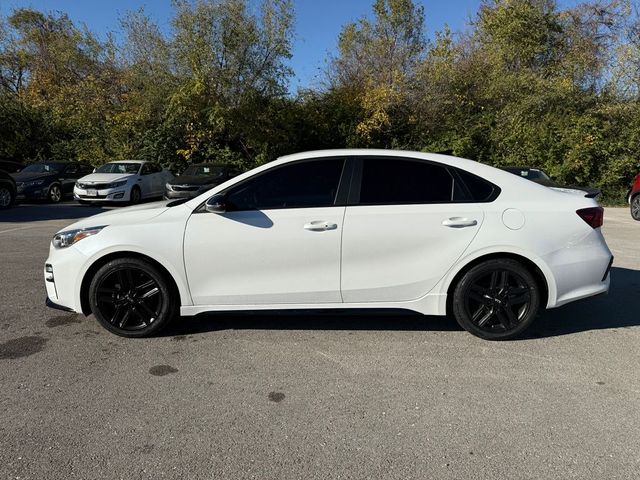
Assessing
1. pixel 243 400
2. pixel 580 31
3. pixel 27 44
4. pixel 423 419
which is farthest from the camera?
pixel 27 44

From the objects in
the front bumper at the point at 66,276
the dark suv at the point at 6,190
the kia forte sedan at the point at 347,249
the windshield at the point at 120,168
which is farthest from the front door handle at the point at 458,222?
the windshield at the point at 120,168

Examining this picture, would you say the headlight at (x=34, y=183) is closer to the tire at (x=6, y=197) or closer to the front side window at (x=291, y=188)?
the tire at (x=6, y=197)

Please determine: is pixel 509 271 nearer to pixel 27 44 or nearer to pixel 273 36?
pixel 273 36

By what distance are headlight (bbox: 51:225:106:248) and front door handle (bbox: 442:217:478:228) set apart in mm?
2927

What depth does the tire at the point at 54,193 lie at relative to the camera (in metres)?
16.4

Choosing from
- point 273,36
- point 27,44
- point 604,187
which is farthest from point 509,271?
point 27,44

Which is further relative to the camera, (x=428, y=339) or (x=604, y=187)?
(x=604, y=187)

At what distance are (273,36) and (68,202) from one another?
981 centimetres

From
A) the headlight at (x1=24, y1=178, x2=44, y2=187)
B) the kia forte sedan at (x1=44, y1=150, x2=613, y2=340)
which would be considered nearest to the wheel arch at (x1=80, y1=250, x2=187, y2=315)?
the kia forte sedan at (x1=44, y1=150, x2=613, y2=340)

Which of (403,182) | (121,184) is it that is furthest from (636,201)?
(121,184)

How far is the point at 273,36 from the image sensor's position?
19562mm

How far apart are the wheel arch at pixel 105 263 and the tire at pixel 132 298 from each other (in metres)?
0.03

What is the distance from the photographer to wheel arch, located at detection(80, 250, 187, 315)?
4246 mm

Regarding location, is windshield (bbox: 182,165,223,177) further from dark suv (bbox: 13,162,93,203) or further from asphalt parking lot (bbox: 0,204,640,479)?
asphalt parking lot (bbox: 0,204,640,479)
